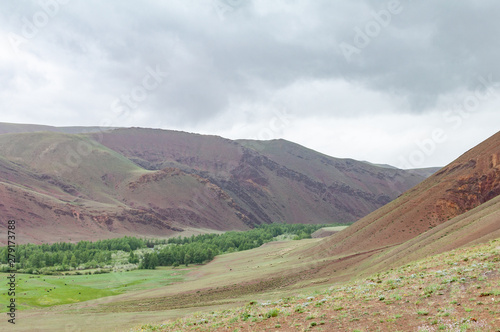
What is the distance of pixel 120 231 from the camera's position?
154125 mm

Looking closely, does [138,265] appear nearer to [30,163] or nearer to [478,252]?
[478,252]

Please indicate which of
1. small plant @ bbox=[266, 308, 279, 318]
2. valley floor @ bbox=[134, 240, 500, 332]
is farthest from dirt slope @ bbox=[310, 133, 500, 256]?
small plant @ bbox=[266, 308, 279, 318]

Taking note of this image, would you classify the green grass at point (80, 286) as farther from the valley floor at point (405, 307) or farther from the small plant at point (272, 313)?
the small plant at point (272, 313)

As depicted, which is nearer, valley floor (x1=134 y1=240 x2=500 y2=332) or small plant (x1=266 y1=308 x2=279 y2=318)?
valley floor (x1=134 y1=240 x2=500 y2=332)

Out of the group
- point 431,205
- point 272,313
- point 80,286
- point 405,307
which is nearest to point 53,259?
point 80,286

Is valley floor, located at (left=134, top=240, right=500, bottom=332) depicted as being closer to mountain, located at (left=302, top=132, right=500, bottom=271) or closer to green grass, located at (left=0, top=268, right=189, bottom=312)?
mountain, located at (left=302, top=132, right=500, bottom=271)

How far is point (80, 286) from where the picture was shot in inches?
2518

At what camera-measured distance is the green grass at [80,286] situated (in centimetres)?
5147

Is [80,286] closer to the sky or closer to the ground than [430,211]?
closer to the ground

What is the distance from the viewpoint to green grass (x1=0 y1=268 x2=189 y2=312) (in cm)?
5147

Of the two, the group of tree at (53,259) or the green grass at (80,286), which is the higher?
the group of tree at (53,259)

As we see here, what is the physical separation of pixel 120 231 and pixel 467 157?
126382 mm

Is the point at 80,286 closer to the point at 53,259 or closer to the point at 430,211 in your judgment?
the point at 53,259

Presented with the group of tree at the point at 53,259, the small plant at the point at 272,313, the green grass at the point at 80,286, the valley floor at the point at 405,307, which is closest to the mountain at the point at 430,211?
the valley floor at the point at 405,307
